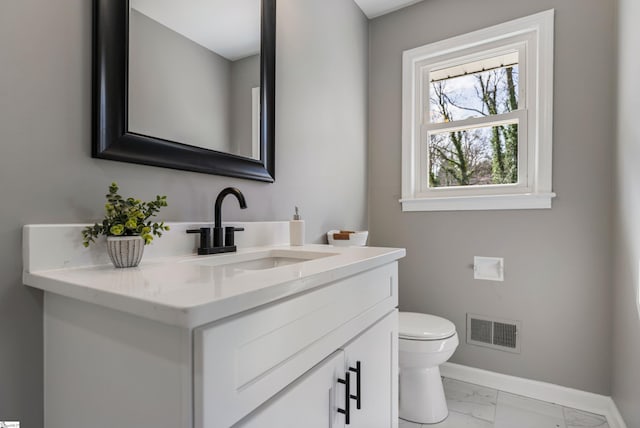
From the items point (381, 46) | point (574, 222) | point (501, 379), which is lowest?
point (501, 379)

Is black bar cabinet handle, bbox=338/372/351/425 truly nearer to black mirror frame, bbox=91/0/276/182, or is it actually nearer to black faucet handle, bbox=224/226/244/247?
black faucet handle, bbox=224/226/244/247

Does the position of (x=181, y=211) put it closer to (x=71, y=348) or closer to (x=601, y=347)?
(x=71, y=348)

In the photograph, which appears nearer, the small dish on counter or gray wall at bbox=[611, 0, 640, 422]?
gray wall at bbox=[611, 0, 640, 422]

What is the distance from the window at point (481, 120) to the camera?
177cm

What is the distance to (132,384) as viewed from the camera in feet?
1.80

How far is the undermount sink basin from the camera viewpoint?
1015 mm

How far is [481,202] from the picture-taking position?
1.91 m

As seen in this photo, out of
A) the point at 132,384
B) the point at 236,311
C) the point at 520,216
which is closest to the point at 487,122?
the point at 520,216

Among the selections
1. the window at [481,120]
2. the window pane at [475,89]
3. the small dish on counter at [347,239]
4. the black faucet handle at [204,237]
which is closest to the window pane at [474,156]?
the window at [481,120]

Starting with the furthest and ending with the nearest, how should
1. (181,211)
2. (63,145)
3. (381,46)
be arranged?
(381,46)
(181,211)
(63,145)

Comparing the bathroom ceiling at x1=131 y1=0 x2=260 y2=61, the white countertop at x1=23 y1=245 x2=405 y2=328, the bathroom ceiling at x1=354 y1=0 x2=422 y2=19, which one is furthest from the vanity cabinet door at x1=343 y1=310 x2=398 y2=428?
the bathroom ceiling at x1=354 y1=0 x2=422 y2=19

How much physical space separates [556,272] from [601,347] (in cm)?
41

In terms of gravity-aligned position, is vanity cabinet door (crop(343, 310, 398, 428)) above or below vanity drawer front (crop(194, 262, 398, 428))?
below

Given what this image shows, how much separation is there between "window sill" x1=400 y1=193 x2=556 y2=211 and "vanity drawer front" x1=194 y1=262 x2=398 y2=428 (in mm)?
1295
